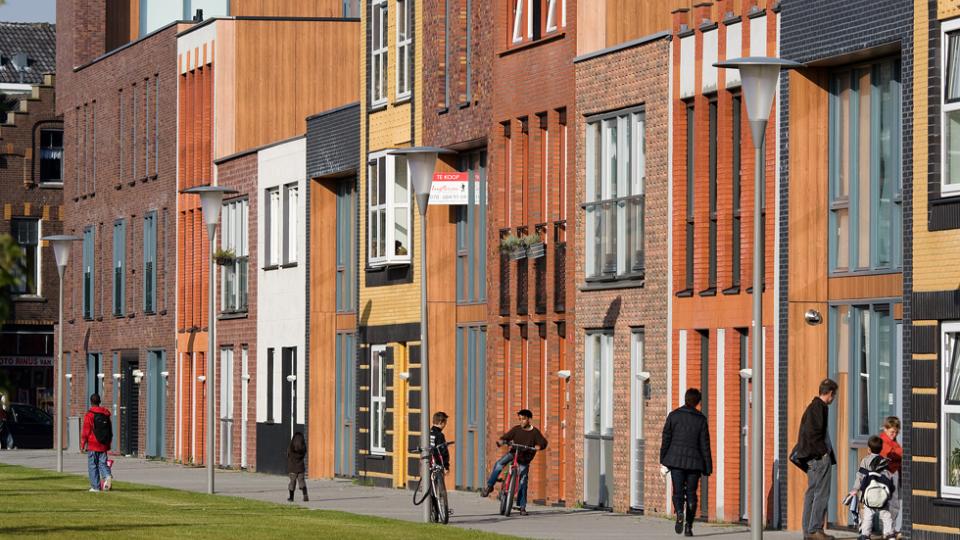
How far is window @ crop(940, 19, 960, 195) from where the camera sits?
24797mm

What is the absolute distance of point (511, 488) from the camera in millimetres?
32812

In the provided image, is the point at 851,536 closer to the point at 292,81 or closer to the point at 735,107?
the point at 735,107

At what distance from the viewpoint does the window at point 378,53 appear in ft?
147

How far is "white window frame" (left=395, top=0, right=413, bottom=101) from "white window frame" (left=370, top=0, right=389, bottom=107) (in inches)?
29.2

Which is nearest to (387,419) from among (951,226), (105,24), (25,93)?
(951,226)

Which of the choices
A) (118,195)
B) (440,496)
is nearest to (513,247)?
(440,496)

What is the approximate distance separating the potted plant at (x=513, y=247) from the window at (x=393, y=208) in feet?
18.6

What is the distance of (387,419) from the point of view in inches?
1747

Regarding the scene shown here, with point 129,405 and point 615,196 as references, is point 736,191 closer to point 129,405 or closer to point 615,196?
point 615,196

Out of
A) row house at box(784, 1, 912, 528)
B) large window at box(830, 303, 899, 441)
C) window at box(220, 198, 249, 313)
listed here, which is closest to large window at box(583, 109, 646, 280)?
row house at box(784, 1, 912, 528)

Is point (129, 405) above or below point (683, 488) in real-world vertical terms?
below

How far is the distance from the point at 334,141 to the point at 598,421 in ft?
48.2

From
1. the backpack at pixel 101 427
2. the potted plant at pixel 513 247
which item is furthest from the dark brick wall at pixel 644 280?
the backpack at pixel 101 427

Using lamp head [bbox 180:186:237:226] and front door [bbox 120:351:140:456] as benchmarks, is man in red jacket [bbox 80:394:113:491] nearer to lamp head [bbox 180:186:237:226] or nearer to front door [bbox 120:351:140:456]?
lamp head [bbox 180:186:237:226]
